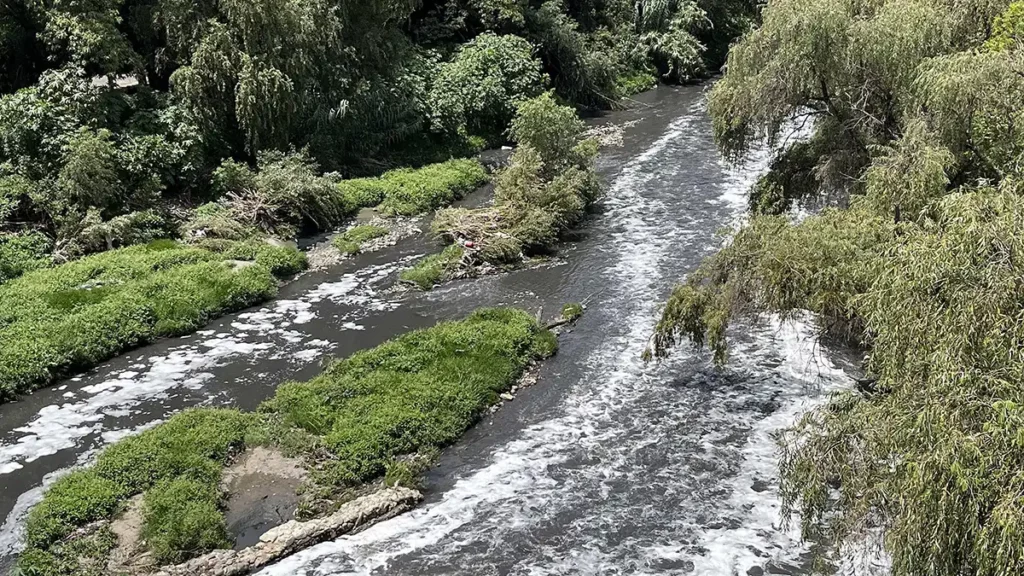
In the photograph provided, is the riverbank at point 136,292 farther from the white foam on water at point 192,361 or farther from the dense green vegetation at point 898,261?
the dense green vegetation at point 898,261

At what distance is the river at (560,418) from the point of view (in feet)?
→ 43.8

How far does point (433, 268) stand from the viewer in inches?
959

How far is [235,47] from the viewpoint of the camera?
29.1 metres

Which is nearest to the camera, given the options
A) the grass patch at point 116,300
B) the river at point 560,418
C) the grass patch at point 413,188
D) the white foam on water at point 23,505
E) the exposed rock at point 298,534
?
the exposed rock at point 298,534

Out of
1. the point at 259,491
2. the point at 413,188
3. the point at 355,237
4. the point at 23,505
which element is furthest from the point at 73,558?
the point at 413,188

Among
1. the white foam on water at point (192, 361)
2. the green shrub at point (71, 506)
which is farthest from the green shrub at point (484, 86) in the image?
the green shrub at point (71, 506)

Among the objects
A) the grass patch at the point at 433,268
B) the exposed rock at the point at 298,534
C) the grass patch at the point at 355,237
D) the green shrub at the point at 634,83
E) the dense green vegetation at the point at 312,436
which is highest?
the green shrub at the point at 634,83

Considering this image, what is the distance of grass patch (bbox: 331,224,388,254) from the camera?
87.7ft

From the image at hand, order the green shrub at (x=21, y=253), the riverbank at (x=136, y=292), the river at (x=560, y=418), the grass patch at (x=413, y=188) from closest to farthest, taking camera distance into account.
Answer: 1. the river at (x=560, y=418)
2. the riverbank at (x=136, y=292)
3. the green shrub at (x=21, y=253)
4. the grass patch at (x=413, y=188)

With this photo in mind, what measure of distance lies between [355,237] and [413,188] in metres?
4.52

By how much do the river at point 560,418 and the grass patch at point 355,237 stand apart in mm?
788

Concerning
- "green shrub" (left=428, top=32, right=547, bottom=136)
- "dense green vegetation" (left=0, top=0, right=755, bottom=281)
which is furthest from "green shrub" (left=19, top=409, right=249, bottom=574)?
"green shrub" (left=428, top=32, right=547, bottom=136)

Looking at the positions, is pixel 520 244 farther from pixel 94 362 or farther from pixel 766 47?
pixel 94 362

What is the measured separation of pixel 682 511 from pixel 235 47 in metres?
23.4
